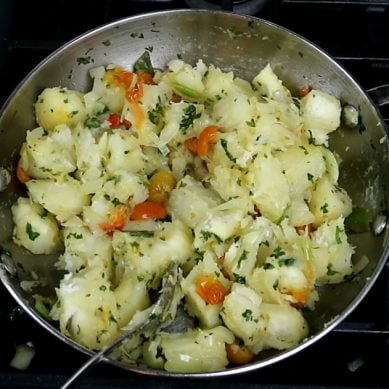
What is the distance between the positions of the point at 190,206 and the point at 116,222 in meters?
0.13

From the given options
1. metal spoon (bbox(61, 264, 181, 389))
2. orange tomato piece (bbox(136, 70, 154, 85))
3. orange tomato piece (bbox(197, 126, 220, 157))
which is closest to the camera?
metal spoon (bbox(61, 264, 181, 389))

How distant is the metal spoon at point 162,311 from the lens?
3.95 ft

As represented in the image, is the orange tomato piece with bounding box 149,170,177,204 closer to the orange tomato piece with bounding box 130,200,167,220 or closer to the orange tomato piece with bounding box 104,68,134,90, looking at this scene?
the orange tomato piece with bounding box 130,200,167,220

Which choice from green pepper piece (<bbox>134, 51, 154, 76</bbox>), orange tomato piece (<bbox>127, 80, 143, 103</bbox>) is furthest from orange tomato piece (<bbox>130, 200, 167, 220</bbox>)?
green pepper piece (<bbox>134, 51, 154, 76</bbox>)

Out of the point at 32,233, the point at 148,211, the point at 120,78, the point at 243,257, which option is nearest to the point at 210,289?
the point at 243,257

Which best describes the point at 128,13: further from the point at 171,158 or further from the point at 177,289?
the point at 177,289

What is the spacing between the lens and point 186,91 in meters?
1.51

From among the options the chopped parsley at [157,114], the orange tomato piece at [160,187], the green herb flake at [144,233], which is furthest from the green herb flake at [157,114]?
the green herb flake at [144,233]

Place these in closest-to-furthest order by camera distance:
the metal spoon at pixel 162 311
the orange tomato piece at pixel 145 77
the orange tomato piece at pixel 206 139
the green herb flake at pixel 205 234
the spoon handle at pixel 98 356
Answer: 1. the spoon handle at pixel 98 356
2. the metal spoon at pixel 162 311
3. the green herb flake at pixel 205 234
4. the orange tomato piece at pixel 206 139
5. the orange tomato piece at pixel 145 77

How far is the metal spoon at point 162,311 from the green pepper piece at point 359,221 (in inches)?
13.4

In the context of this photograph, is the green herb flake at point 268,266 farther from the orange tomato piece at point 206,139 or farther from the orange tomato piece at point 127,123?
the orange tomato piece at point 127,123

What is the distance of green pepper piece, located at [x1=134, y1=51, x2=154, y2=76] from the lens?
5.24 ft

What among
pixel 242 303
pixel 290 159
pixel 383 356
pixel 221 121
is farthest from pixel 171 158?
pixel 383 356

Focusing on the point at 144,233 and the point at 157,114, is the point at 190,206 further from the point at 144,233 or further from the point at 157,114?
the point at 157,114
